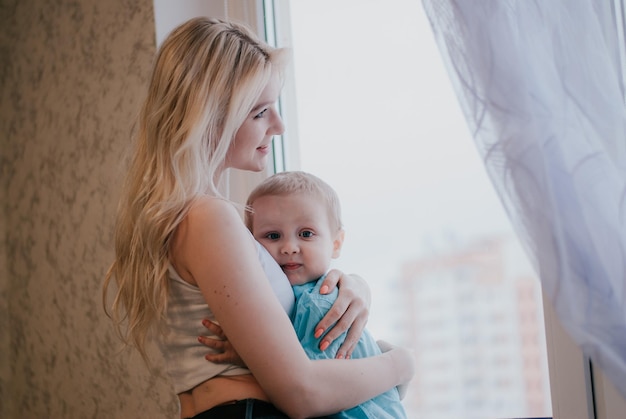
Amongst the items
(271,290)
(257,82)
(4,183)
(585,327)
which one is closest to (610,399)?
(585,327)

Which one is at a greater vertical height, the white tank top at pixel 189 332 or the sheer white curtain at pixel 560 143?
the sheer white curtain at pixel 560 143

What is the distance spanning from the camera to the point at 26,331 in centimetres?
241

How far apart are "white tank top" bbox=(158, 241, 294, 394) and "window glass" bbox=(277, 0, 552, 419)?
1.49 ft

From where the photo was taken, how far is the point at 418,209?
179 centimetres

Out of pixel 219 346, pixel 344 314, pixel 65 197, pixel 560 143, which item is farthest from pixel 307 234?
pixel 65 197

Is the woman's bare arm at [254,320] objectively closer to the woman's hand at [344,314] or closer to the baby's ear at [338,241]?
the woman's hand at [344,314]

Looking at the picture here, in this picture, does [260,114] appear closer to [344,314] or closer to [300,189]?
[300,189]

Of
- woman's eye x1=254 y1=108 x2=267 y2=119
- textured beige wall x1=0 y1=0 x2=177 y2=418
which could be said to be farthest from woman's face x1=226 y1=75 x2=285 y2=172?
textured beige wall x1=0 y1=0 x2=177 y2=418

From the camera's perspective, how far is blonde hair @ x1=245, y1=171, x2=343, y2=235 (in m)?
1.58

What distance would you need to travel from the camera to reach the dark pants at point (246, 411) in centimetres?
133

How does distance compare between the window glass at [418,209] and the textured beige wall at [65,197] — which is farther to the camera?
the textured beige wall at [65,197]

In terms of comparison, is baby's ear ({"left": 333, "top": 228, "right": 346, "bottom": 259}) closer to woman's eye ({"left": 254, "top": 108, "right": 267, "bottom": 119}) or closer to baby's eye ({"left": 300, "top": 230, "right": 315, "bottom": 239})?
baby's eye ({"left": 300, "top": 230, "right": 315, "bottom": 239})

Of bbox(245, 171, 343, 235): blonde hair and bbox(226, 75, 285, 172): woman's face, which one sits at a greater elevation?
bbox(226, 75, 285, 172): woman's face

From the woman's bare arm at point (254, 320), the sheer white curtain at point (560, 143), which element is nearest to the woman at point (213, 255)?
the woman's bare arm at point (254, 320)
